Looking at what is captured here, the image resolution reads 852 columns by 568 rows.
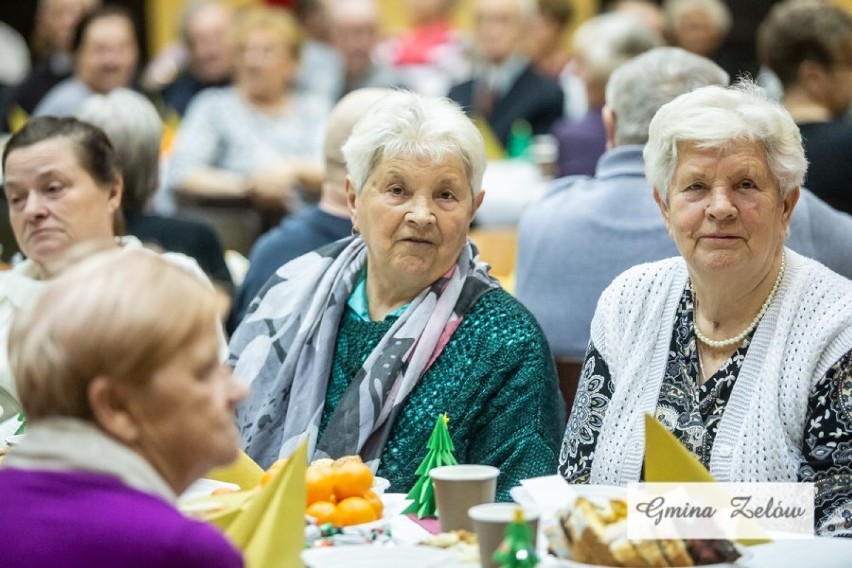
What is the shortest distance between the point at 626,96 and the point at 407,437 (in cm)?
153

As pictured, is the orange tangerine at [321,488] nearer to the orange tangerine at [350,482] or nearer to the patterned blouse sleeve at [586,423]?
the orange tangerine at [350,482]

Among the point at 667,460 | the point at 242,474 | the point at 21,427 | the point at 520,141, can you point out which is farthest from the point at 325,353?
the point at 520,141

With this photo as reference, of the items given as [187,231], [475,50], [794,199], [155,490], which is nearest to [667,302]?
[794,199]

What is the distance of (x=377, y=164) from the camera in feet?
11.1

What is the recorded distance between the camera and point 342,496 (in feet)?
8.36

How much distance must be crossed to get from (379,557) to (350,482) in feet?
1.04

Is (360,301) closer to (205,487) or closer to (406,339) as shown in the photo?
(406,339)

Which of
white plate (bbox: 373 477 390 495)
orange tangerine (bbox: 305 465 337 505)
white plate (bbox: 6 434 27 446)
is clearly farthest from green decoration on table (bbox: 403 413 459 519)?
white plate (bbox: 6 434 27 446)

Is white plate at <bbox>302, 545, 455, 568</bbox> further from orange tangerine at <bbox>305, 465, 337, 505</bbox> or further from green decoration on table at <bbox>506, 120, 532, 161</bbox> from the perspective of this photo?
green decoration on table at <bbox>506, 120, 532, 161</bbox>

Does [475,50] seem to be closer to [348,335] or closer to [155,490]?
[348,335]

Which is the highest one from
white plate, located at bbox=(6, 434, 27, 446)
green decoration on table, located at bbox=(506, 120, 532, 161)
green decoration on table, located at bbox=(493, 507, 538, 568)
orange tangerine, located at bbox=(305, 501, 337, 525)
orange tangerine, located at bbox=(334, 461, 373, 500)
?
green decoration on table, located at bbox=(506, 120, 532, 161)

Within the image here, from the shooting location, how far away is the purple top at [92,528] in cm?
168

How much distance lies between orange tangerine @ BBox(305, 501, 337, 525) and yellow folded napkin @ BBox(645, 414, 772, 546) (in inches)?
22.6

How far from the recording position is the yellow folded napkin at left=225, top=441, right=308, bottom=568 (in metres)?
2.12
